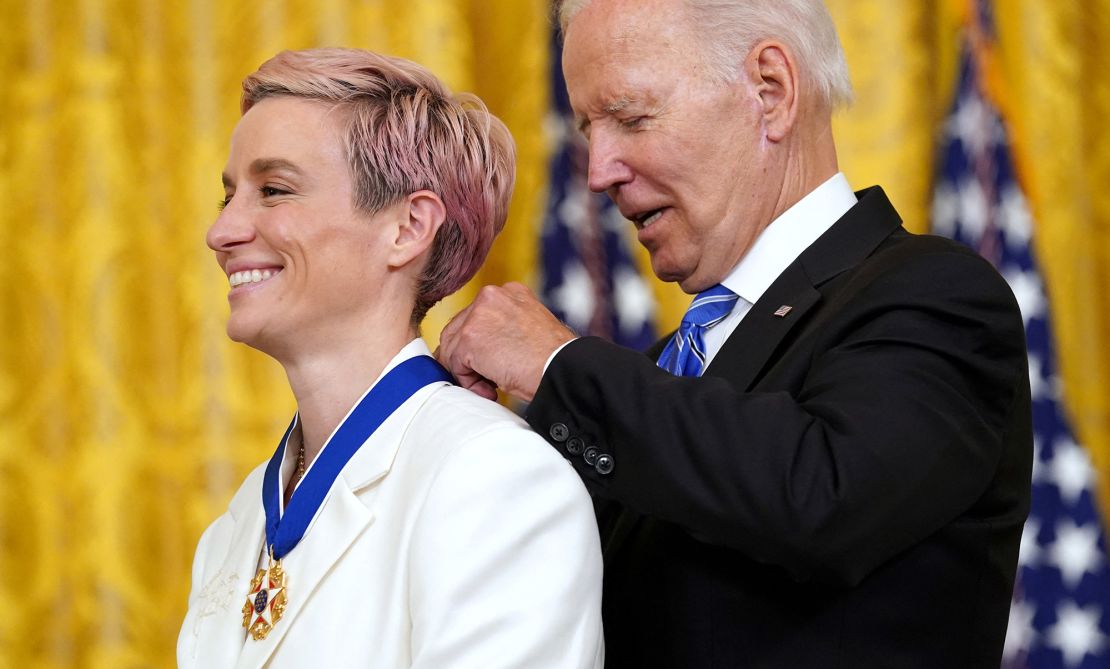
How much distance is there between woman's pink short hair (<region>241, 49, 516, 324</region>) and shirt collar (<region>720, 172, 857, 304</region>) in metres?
0.36

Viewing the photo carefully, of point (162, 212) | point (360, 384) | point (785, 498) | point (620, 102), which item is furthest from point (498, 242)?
point (785, 498)

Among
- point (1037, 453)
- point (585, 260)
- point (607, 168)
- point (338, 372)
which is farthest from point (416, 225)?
point (1037, 453)

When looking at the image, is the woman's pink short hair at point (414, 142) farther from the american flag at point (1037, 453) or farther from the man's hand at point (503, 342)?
the american flag at point (1037, 453)

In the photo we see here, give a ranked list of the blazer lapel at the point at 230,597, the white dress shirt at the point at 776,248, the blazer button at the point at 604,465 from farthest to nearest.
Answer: the white dress shirt at the point at 776,248
the blazer lapel at the point at 230,597
the blazer button at the point at 604,465

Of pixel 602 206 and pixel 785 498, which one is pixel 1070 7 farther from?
pixel 785 498

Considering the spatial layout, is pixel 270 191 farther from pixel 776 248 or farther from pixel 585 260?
pixel 585 260

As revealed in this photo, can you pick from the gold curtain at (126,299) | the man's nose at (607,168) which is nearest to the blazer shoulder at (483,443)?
the man's nose at (607,168)

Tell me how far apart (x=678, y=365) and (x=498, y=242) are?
151cm

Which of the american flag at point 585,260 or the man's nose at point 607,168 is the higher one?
the man's nose at point 607,168

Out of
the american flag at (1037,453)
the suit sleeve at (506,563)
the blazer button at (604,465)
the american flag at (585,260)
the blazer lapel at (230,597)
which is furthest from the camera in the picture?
the american flag at (585,260)

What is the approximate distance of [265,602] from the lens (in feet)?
5.31

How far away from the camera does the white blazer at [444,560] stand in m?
1.42

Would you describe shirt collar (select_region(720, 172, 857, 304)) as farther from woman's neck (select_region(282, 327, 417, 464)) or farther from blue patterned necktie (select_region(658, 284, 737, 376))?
woman's neck (select_region(282, 327, 417, 464))

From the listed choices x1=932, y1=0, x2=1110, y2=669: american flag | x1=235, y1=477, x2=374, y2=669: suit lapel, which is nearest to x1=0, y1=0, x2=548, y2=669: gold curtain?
x1=932, y1=0, x2=1110, y2=669: american flag
